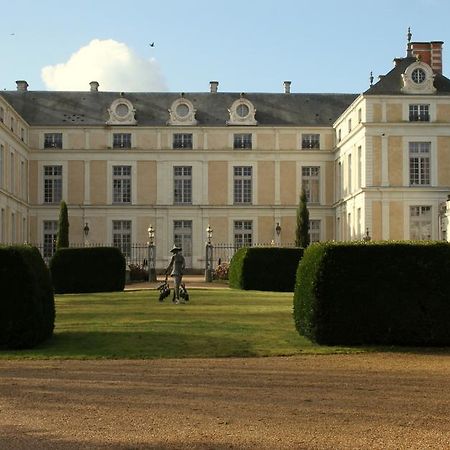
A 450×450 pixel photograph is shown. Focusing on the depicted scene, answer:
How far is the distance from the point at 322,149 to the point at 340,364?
1366 inches

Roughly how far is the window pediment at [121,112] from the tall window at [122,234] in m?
5.21

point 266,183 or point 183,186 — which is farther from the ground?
point 266,183

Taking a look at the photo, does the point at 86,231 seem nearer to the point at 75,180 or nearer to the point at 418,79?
the point at 75,180

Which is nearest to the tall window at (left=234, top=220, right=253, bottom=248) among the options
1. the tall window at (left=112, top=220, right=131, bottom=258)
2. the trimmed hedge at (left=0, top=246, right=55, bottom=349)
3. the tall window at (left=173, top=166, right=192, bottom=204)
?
the tall window at (left=173, top=166, right=192, bottom=204)

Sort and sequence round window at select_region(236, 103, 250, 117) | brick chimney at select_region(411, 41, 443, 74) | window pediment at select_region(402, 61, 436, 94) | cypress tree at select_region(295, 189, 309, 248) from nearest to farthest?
window pediment at select_region(402, 61, 436, 94), cypress tree at select_region(295, 189, 309, 248), brick chimney at select_region(411, 41, 443, 74), round window at select_region(236, 103, 250, 117)

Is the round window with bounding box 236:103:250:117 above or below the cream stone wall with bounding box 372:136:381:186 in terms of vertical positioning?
above

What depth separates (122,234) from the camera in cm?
4319

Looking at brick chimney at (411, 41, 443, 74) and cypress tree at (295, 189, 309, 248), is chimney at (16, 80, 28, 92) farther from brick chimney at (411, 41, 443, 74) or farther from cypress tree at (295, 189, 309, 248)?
brick chimney at (411, 41, 443, 74)

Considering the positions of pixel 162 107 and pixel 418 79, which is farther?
pixel 162 107

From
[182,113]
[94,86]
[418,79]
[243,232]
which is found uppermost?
[94,86]

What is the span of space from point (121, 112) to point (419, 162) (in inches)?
630

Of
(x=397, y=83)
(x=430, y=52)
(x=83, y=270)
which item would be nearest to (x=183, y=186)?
(x=397, y=83)

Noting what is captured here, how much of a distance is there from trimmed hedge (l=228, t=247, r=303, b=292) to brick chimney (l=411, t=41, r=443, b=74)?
1911 centimetres

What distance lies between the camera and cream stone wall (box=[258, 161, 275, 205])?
142 feet
